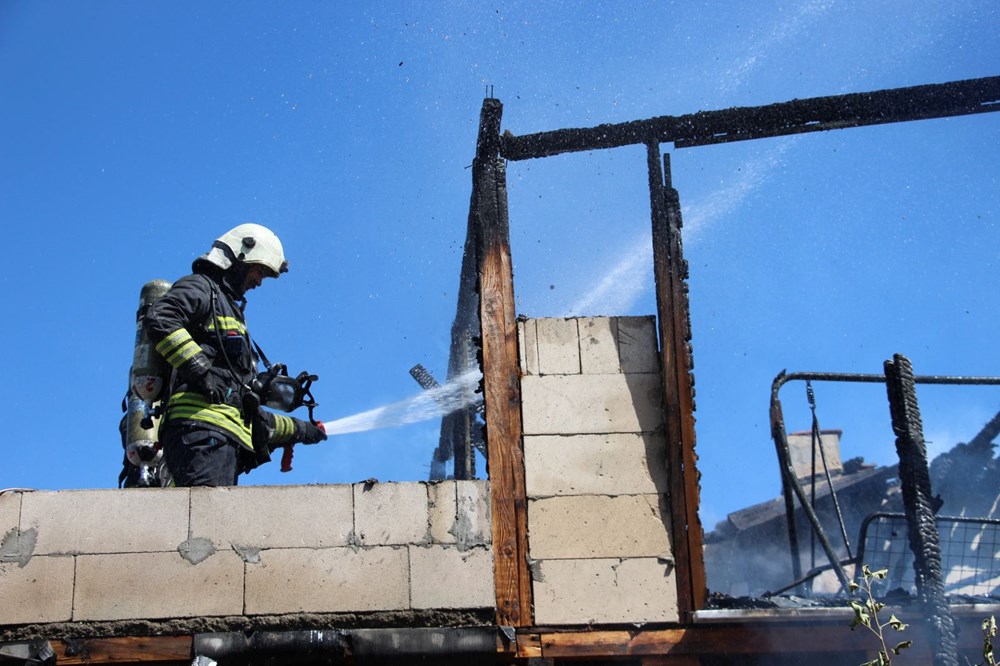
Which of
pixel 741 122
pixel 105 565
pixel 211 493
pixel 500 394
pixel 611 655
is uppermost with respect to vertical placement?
pixel 741 122

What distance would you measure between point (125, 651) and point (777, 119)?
4.64 m

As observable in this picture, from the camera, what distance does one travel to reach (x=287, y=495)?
5.66 meters

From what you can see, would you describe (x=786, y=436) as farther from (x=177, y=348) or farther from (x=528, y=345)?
(x=177, y=348)

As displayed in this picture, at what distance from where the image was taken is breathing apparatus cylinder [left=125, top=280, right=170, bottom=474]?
6.12m

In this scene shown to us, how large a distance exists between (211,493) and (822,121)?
4.12 metres

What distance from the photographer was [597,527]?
565 centimetres

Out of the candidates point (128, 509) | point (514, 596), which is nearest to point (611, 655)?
point (514, 596)

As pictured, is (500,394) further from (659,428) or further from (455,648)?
(455,648)

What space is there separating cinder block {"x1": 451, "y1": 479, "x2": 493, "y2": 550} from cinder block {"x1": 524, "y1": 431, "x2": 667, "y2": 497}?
0.24m

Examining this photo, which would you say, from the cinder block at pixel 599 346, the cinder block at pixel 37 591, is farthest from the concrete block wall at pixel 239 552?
the cinder block at pixel 599 346

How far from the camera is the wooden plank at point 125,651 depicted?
5.35 m

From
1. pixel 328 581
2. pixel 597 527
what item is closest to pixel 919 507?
pixel 597 527

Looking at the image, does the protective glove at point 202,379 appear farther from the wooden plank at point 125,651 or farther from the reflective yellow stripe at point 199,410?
the wooden plank at point 125,651

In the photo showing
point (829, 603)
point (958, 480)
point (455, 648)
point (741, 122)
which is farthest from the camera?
point (958, 480)
